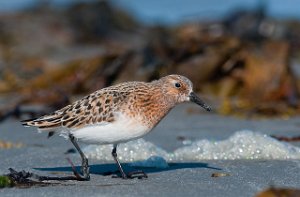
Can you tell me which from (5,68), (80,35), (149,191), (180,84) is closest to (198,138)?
(180,84)

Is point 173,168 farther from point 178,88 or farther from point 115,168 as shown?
point 178,88

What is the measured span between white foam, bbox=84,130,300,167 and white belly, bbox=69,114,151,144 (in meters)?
0.84

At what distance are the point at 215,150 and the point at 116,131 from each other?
4.14 ft

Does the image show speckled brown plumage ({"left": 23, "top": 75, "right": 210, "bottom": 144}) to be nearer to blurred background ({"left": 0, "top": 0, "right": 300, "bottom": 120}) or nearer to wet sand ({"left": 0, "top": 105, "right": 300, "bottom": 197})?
wet sand ({"left": 0, "top": 105, "right": 300, "bottom": 197})

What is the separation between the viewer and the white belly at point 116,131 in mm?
5188

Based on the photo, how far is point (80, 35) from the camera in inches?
590

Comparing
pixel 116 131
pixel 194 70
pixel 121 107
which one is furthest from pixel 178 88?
pixel 194 70

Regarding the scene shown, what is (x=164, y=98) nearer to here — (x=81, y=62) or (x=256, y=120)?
(x=256, y=120)

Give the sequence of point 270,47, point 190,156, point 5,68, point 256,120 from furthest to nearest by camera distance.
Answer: point 5,68 < point 270,47 < point 256,120 < point 190,156

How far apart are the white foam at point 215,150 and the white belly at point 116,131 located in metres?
0.84

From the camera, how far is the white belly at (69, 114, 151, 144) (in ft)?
17.0

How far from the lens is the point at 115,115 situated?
17.3 ft

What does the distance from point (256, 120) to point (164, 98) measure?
2779 millimetres

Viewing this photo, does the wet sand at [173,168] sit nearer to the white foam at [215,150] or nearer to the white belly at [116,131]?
the white foam at [215,150]
